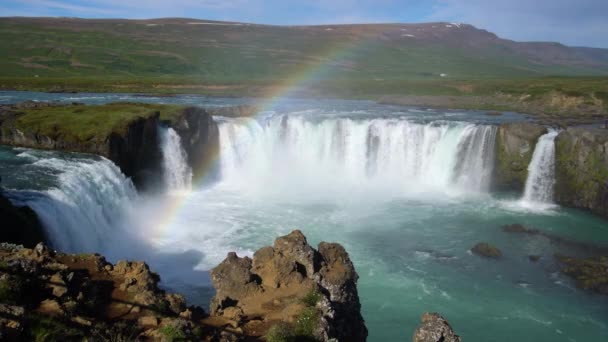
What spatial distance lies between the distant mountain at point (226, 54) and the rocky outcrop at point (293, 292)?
9146 cm

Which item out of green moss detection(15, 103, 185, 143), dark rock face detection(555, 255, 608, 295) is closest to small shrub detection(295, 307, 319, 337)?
dark rock face detection(555, 255, 608, 295)

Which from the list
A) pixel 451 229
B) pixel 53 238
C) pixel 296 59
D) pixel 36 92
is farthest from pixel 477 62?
pixel 53 238

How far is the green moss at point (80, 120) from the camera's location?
3045 cm

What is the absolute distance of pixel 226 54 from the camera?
143 meters

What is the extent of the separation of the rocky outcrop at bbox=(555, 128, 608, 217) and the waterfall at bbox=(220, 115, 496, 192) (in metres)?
4.81

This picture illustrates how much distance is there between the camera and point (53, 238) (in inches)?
739

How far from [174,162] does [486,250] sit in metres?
21.4

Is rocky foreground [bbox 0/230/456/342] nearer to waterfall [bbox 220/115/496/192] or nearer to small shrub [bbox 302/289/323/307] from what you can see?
small shrub [bbox 302/289/323/307]

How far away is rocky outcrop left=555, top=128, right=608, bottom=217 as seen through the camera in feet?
109

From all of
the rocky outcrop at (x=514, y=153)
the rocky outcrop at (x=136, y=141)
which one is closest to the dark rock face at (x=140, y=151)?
the rocky outcrop at (x=136, y=141)

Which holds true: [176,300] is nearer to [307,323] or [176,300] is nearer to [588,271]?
[307,323]

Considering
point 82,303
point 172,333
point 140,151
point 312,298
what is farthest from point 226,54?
point 172,333

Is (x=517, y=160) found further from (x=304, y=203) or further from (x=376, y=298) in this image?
(x=376, y=298)

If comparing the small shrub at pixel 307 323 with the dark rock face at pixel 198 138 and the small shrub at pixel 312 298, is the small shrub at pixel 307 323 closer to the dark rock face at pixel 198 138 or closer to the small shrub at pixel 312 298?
the small shrub at pixel 312 298
